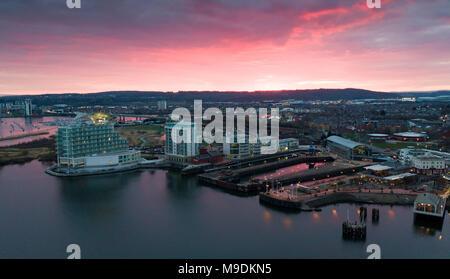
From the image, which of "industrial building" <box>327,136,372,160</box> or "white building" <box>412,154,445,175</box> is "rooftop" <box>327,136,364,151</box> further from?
"white building" <box>412,154,445,175</box>

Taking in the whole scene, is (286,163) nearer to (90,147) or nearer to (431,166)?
(431,166)

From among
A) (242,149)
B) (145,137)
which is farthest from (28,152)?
(242,149)

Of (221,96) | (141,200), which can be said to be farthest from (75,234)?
(221,96)

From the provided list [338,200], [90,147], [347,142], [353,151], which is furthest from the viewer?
[347,142]

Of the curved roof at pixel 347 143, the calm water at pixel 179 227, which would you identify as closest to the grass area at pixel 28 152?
the calm water at pixel 179 227

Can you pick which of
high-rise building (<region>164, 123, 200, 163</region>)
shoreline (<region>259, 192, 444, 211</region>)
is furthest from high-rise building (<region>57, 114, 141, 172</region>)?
shoreline (<region>259, 192, 444, 211</region>)
